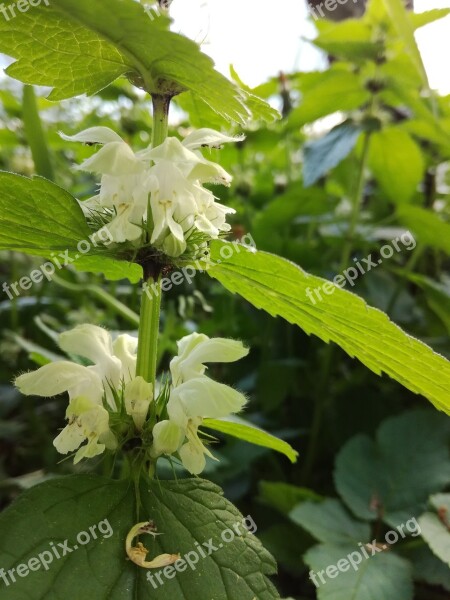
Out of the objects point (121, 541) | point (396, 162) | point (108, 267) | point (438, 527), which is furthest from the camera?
point (396, 162)

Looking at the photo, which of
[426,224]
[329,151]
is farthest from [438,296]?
[329,151]

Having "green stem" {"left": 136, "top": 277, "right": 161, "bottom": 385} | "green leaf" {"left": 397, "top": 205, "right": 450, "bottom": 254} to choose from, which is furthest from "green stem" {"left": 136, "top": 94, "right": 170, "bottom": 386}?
"green leaf" {"left": 397, "top": 205, "right": 450, "bottom": 254}

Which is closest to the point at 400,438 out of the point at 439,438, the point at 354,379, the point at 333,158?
the point at 439,438

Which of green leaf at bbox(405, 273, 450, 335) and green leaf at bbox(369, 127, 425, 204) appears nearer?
green leaf at bbox(405, 273, 450, 335)

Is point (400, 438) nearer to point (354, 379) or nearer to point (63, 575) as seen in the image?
point (354, 379)

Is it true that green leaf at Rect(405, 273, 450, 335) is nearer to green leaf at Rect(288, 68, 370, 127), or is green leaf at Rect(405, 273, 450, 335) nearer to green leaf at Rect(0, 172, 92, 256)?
green leaf at Rect(288, 68, 370, 127)

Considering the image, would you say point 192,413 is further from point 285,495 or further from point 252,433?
point 285,495
